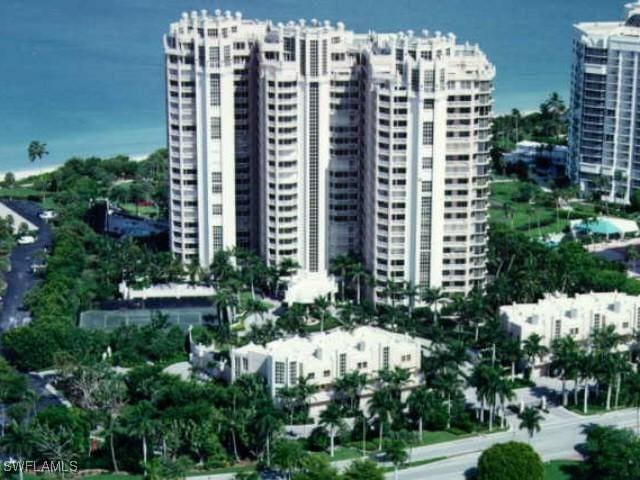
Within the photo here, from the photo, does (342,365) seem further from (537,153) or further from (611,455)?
(537,153)

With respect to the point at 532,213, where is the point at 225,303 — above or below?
below

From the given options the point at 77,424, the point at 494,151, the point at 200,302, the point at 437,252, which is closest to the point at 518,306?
the point at 437,252

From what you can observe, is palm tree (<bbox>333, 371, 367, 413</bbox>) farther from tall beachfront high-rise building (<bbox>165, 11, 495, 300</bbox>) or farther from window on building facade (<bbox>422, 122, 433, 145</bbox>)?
window on building facade (<bbox>422, 122, 433, 145</bbox>)

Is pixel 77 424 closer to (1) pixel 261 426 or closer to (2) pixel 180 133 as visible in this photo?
(1) pixel 261 426

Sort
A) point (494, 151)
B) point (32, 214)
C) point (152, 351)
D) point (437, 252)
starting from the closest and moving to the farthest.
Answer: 1. point (152, 351)
2. point (437, 252)
3. point (32, 214)
4. point (494, 151)

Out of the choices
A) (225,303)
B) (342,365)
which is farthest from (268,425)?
(225,303)

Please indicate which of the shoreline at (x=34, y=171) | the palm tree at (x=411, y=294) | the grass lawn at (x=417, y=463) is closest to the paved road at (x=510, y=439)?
the grass lawn at (x=417, y=463)
